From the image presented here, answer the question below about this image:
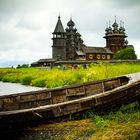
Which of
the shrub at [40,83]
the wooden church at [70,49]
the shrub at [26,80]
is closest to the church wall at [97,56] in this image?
the wooden church at [70,49]

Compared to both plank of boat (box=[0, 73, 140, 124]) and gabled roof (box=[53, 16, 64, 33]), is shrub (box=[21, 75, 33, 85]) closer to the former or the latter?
plank of boat (box=[0, 73, 140, 124])

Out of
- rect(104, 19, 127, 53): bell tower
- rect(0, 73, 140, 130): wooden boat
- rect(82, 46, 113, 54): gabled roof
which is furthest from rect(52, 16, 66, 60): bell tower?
rect(0, 73, 140, 130): wooden boat

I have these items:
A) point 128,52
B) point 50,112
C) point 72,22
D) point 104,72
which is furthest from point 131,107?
point 72,22

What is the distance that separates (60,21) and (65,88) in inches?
2656

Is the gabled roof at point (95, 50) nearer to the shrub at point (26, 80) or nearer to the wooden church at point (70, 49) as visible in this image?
the wooden church at point (70, 49)

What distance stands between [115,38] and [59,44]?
20.7 m

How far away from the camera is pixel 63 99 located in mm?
12312

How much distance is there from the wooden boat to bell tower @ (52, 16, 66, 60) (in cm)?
6262

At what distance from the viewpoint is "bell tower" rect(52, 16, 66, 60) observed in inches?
2975

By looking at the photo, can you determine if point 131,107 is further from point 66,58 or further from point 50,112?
point 66,58

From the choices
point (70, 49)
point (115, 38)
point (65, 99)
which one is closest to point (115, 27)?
point (115, 38)

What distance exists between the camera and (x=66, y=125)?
1008cm

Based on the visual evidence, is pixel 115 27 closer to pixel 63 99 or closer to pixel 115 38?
pixel 115 38

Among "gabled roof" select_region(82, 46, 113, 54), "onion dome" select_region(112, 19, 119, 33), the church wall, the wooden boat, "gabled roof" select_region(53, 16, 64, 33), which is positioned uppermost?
"onion dome" select_region(112, 19, 119, 33)
